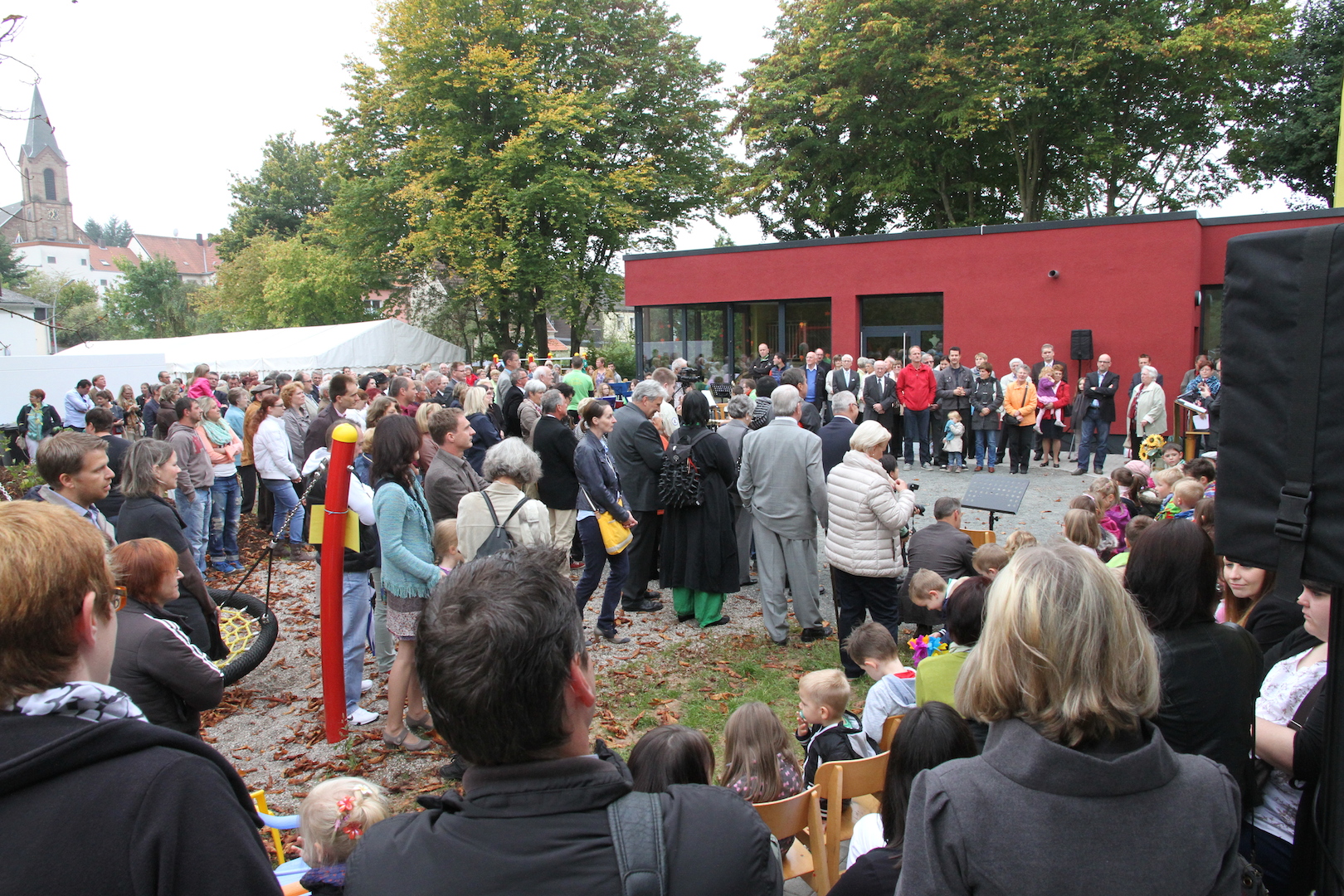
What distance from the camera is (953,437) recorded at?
510 inches

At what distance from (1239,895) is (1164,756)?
0.33 meters

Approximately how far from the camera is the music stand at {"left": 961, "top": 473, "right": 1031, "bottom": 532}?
21.1 feet

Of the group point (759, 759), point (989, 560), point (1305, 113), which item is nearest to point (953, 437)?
point (989, 560)

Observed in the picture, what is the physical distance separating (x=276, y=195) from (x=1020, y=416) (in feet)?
167

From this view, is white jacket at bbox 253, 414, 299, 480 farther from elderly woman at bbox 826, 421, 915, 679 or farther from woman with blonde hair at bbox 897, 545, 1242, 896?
woman with blonde hair at bbox 897, 545, 1242, 896

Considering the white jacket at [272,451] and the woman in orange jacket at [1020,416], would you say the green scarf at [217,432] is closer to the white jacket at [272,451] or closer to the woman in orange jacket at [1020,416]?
the white jacket at [272,451]

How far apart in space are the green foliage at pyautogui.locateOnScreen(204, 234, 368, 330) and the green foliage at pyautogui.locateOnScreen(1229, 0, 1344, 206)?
3339 centimetres

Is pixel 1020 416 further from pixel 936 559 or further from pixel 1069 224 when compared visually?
pixel 936 559

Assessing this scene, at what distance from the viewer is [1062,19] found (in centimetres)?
2448

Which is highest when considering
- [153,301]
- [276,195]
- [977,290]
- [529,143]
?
[276,195]

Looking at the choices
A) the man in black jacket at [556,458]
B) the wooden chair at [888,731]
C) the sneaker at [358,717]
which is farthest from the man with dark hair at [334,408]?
the wooden chair at [888,731]

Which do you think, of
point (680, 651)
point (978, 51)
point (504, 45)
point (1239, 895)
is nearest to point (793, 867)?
point (1239, 895)

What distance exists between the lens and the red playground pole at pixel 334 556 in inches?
174

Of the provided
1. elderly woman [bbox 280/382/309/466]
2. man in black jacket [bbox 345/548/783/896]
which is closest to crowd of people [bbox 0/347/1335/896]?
man in black jacket [bbox 345/548/783/896]
